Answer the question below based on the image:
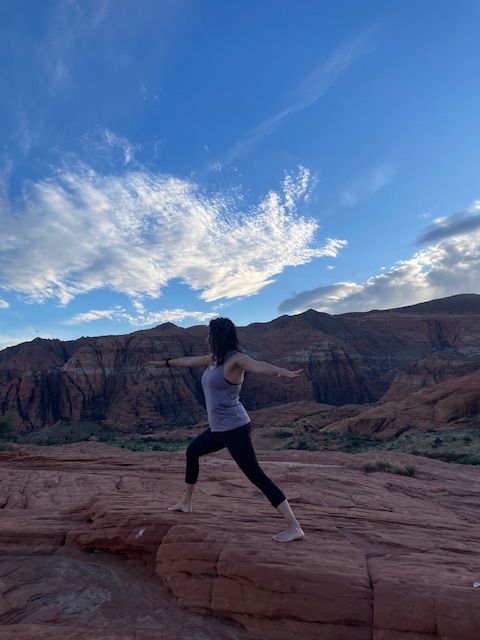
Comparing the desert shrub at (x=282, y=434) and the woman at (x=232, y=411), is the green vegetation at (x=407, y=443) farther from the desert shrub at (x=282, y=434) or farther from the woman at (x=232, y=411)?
the woman at (x=232, y=411)

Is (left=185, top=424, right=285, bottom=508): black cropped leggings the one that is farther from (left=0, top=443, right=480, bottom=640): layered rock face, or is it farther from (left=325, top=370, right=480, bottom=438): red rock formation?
(left=325, top=370, right=480, bottom=438): red rock formation

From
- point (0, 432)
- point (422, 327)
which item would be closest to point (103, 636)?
Result: point (0, 432)

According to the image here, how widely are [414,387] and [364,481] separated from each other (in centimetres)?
4276

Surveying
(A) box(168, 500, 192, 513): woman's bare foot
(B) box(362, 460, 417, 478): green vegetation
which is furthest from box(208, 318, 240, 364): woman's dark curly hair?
(B) box(362, 460, 417, 478): green vegetation

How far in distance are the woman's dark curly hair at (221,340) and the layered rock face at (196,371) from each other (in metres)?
45.5

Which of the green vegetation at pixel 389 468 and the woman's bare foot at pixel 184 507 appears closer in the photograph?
the woman's bare foot at pixel 184 507

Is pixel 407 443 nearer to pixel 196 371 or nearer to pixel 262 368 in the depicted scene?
pixel 262 368

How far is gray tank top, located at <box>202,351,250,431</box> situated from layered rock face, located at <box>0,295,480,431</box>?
45422 millimetres

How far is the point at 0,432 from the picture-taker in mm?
34188

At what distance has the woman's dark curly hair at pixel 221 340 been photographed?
385 centimetres

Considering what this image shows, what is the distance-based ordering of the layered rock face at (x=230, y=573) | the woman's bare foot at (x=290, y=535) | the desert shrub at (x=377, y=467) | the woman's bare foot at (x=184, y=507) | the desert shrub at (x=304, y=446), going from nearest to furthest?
the layered rock face at (x=230, y=573), the woman's bare foot at (x=290, y=535), the woman's bare foot at (x=184, y=507), the desert shrub at (x=377, y=467), the desert shrub at (x=304, y=446)

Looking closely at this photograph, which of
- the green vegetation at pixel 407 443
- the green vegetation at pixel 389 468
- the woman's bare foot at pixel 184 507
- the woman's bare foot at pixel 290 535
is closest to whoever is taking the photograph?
the woman's bare foot at pixel 290 535

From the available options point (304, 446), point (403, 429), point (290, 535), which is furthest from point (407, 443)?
point (290, 535)

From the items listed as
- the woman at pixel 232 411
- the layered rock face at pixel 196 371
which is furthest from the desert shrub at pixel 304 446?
the layered rock face at pixel 196 371
